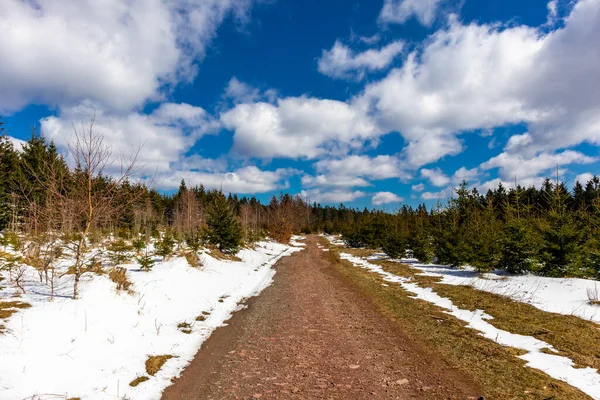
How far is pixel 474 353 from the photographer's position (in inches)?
235

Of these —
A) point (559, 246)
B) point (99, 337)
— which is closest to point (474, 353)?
point (99, 337)

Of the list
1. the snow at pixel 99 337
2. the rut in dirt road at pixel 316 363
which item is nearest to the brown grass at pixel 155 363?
the snow at pixel 99 337

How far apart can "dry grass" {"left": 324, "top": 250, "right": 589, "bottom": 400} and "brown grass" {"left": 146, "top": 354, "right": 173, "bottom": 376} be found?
223 inches

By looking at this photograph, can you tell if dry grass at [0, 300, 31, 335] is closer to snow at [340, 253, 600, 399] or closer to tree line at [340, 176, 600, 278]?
snow at [340, 253, 600, 399]

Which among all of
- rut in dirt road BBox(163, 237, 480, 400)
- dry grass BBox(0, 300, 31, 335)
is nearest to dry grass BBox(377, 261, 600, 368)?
rut in dirt road BBox(163, 237, 480, 400)

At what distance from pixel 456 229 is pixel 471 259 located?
3821 mm

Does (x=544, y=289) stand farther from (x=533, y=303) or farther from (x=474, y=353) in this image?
(x=474, y=353)

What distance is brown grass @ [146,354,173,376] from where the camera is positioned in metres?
5.46

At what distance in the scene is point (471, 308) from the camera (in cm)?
947

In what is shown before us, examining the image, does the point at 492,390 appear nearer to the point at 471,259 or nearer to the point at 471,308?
the point at 471,308

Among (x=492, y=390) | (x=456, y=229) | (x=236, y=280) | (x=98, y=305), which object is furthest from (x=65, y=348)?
(x=456, y=229)

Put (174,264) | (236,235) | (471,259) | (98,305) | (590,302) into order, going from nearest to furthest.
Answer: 1. (98,305)
2. (590,302)
3. (174,264)
4. (471,259)
5. (236,235)

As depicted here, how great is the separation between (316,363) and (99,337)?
481cm

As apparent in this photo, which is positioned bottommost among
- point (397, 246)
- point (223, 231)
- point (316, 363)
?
point (316, 363)
